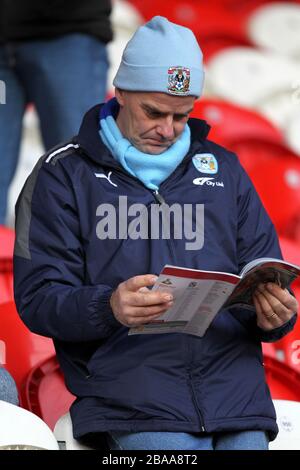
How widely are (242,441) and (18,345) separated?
959 millimetres

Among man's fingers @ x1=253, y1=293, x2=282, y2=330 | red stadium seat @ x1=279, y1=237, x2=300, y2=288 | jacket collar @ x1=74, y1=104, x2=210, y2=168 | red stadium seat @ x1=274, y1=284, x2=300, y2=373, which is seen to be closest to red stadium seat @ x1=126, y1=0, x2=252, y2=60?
red stadium seat @ x1=279, y1=237, x2=300, y2=288

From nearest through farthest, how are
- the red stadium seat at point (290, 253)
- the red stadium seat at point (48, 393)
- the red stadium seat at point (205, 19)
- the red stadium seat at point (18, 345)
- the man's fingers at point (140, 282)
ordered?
the man's fingers at point (140, 282) < the red stadium seat at point (48, 393) < the red stadium seat at point (18, 345) < the red stadium seat at point (290, 253) < the red stadium seat at point (205, 19)

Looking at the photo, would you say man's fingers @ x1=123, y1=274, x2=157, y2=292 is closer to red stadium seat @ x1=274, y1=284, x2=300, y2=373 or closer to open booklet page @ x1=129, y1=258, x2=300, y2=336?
open booklet page @ x1=129, y1=258, x2=300, y2=336

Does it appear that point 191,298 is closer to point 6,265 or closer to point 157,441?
point 157,441

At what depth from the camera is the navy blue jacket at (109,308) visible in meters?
2.74

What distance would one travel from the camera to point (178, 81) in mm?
2893

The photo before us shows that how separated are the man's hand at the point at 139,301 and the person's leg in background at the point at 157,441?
0.28 m

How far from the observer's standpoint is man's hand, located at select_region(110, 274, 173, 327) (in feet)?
8.41

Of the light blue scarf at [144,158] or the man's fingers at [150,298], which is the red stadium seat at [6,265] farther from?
the man's fingers at [150,298]

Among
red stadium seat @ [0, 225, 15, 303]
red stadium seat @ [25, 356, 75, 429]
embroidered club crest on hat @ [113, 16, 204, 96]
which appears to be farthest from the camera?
red stadium seat @ [0, 225, 15, 303]

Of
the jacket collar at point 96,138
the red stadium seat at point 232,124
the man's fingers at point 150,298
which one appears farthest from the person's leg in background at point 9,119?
the man's fingers at point 150,298

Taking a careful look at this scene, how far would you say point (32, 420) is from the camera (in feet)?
8.72

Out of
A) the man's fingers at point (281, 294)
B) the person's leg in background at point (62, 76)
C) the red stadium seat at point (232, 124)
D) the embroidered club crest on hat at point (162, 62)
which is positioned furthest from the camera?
the red stadium seat at point (232, 124)

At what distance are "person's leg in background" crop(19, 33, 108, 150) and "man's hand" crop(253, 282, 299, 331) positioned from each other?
1568 mm
